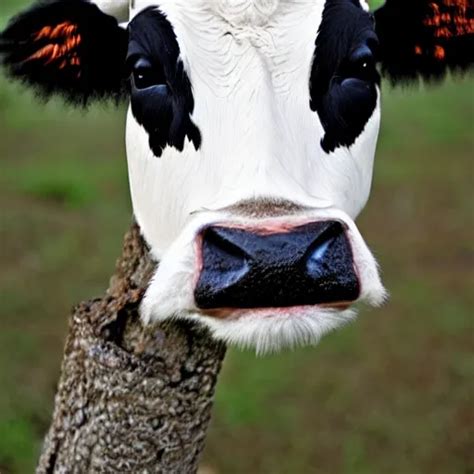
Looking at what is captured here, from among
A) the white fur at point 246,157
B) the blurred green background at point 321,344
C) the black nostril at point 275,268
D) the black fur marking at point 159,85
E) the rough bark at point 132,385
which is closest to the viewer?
the black nostril at point 275,268

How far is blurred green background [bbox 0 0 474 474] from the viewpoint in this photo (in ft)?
15.4

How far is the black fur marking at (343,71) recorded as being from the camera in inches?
87.4

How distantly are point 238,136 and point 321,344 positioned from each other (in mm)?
3756

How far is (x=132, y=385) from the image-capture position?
8.20ft

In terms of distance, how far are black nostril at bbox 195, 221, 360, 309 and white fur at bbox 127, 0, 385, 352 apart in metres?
0.04

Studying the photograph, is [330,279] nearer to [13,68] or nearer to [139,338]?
[139,338]

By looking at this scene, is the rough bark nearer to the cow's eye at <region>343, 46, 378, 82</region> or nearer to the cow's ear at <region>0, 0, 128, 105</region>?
the cow's ear at <region>0, 0, 128, 105</region>

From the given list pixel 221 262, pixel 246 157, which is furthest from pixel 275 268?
pixel 246 157

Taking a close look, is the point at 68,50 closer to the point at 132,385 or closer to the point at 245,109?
the point at 245,109

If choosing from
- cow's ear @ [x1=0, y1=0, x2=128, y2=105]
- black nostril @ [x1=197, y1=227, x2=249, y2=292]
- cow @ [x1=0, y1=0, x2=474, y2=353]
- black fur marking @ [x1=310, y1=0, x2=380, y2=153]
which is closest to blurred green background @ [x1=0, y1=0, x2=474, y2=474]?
cow's ear @ [x1=0, y1=0, x2=128, y2=105]

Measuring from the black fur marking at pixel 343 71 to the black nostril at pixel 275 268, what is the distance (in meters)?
0.39

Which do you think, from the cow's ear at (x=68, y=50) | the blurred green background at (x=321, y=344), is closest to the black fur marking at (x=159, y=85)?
the cow's ear at (x=68, y=50)

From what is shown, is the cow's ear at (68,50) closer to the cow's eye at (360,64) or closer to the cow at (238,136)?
the cow at (238,136)

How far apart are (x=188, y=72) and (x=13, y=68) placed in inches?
23.8
